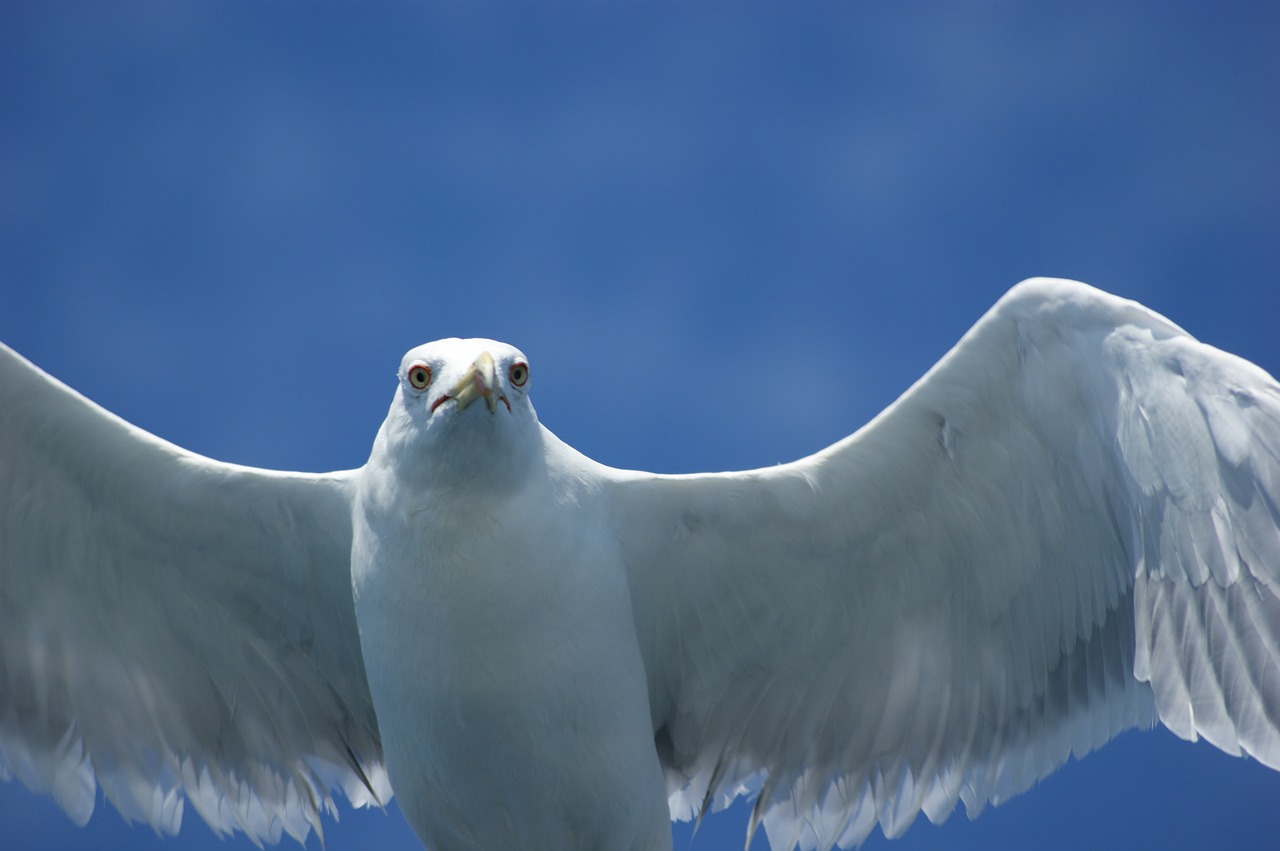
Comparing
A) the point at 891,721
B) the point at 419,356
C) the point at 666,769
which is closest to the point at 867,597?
the point at 891,721

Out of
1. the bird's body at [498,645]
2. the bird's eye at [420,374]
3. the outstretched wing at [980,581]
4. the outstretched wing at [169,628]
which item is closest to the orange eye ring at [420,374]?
the bird's eye at [420,374]

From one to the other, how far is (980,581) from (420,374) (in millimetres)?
1665

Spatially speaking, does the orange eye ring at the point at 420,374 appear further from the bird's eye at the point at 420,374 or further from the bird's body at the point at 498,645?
the bird's body at the point at 498,645

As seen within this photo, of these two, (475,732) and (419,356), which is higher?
(419,356)

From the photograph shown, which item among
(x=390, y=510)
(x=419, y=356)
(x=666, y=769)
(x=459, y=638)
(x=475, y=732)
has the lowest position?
(x=666, y=769)

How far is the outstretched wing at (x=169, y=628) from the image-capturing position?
4121 mm

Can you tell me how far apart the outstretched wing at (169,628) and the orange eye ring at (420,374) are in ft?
1.72

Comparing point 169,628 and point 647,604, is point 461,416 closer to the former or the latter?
point 647,604

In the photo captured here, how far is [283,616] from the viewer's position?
4336mm

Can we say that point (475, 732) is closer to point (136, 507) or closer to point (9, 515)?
point (136, 507)

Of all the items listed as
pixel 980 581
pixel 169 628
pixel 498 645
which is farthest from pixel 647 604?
pixel 169 628

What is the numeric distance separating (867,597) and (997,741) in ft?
1.91

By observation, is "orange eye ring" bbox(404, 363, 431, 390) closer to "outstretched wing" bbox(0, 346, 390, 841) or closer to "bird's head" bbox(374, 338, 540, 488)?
"bird's head" bbox(374, 338, 540, 488)

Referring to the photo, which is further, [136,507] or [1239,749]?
[136,507]
